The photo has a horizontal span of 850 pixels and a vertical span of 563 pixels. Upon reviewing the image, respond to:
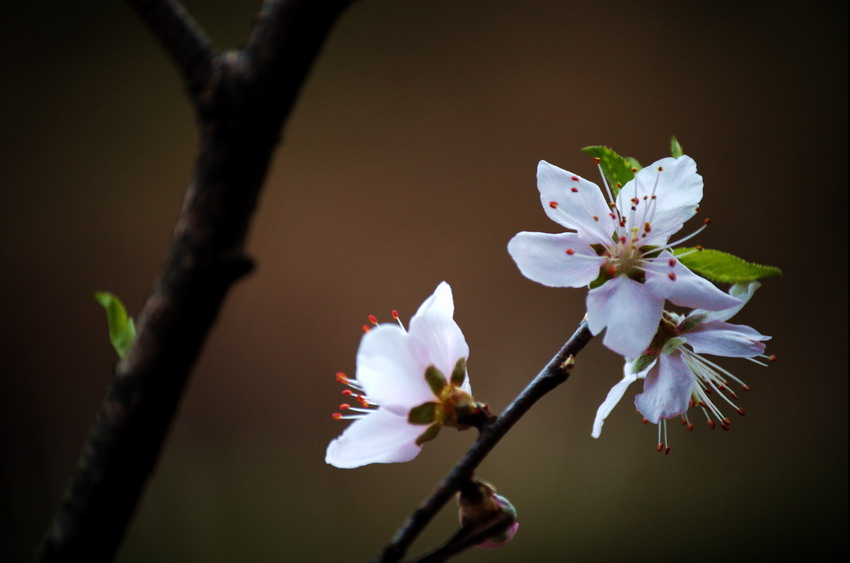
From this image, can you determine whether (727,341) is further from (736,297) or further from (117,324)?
(117,324)

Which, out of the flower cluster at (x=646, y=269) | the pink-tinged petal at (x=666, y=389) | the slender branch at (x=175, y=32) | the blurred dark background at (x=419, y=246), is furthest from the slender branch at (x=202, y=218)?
the blurred dark background at (x=419, y=246)

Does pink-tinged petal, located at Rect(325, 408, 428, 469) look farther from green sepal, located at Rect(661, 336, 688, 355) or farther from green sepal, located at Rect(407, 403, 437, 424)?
green sepal, located at Rect(661, 336, 688, 355)

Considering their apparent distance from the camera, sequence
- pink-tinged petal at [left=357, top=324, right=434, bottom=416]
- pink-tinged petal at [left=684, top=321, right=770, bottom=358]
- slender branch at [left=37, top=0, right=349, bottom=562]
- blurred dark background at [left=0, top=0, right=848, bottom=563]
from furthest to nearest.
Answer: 1. blurred dark background at [left=0, top=0, right=848, bottom=563]
2. pink-tinged petal at [left=684, top=321, right=770, bottom=358]
3. pink-tinged petal at [left=357, top=324, right=434, bottom=416]
4. slender branch at [left=37, top=0, right=349, bottom=562]

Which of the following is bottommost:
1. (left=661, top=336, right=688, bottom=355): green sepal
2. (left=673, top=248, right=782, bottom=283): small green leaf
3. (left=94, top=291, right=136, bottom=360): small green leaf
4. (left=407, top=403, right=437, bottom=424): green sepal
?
(left=407, top=403, right=437, bottom=424): green sepal

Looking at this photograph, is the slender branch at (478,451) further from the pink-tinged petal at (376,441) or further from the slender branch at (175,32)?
the slender branch at (175,32)

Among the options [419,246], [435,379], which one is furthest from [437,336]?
[419,246]

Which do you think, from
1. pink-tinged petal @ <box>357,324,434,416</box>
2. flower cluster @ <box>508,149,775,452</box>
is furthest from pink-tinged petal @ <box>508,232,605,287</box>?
pink-tinged petal @ <box>357,324,434,416</box>

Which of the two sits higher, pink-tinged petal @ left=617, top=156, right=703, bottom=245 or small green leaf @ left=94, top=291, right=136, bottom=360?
pink-tinged petal @ left=617, top=156, right=703, bottom=245
